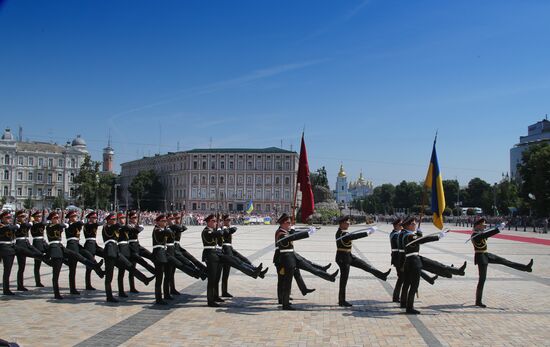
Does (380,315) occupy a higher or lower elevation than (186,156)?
lower

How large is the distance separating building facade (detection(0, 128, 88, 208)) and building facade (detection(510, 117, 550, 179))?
97.4 m

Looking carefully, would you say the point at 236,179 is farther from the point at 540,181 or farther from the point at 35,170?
the point at 540,181

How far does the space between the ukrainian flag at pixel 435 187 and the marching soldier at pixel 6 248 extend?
9.88 meters

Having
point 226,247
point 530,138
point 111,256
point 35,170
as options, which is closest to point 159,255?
point 111,256

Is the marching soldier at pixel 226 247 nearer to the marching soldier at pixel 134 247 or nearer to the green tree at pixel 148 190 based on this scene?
the marching soldier at pixel 134 247

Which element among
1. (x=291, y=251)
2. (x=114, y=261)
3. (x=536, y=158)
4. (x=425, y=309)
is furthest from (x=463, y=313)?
(x=536, y=158)

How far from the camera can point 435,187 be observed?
13539 mm

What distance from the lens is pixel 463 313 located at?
33.9 feet

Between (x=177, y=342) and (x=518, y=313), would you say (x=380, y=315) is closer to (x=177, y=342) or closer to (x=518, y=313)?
(x=518, y=313)

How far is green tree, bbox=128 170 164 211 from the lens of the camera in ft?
376

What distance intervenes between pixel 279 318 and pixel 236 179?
4122 inches

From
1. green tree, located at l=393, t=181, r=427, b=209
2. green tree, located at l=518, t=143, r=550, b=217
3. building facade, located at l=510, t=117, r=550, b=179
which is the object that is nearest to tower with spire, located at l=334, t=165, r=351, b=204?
green tree, located at l=393, t=181, r=427, b=209

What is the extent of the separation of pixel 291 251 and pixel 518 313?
4.55 meters

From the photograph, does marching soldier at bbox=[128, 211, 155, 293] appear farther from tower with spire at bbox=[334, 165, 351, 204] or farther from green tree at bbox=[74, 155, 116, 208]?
tower with spire at bbox=[334, 165, 351, 204]
